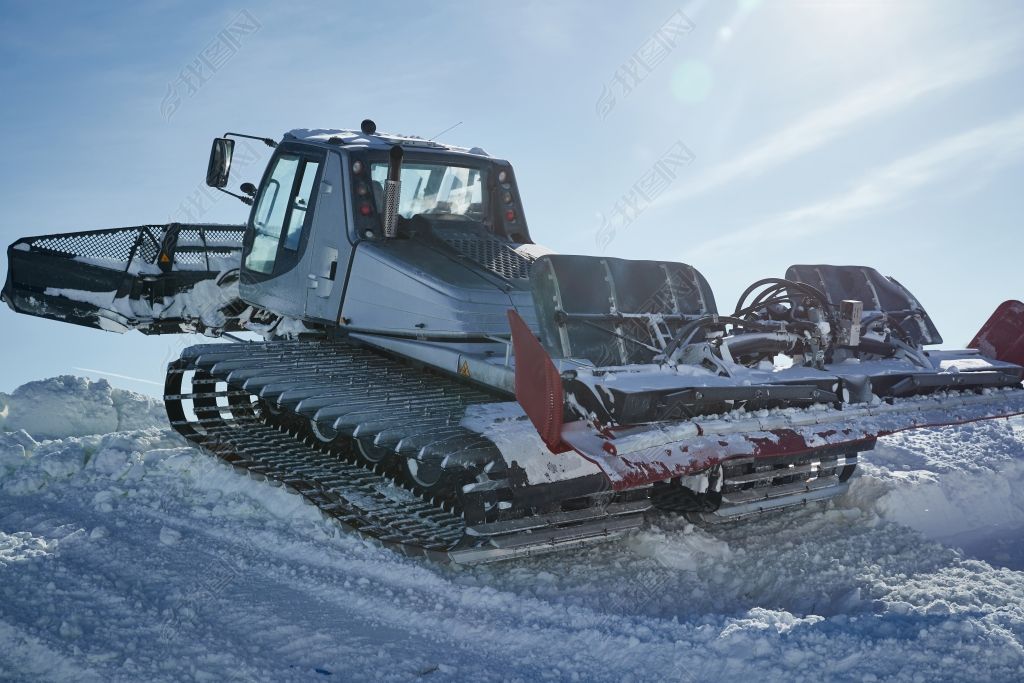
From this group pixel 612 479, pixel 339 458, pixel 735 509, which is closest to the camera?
pixel 612 479

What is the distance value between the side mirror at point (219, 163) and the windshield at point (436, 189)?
136 cm

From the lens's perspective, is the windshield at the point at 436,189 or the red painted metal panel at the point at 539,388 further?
the windshield at the point at 436,189

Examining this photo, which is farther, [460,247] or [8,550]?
[460,247]

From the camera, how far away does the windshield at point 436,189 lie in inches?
281

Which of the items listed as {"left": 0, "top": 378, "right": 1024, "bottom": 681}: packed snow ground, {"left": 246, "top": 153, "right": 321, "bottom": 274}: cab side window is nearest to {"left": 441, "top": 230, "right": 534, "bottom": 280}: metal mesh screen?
{"left": 246, "top": 153, "right": 321, "bottom": 274}: cab side window

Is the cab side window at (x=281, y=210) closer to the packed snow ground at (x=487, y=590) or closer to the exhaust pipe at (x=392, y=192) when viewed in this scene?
the exhaust pipe at (x=392, y=192)

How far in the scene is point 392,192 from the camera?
662 cm

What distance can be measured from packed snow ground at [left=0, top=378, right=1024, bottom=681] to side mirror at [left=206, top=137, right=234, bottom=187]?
2224mm

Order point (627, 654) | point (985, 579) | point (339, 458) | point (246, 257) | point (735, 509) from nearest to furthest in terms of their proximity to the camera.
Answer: point (627, 654), point (985, 579), point (735, 509), point (339, 458), point (246, 257)

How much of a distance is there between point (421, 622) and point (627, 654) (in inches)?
42.3

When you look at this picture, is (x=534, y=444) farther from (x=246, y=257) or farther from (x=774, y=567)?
(x=246, y=257)

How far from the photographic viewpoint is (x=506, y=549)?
4.78m

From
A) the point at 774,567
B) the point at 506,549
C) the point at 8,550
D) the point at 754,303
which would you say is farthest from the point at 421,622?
the point at 754,303

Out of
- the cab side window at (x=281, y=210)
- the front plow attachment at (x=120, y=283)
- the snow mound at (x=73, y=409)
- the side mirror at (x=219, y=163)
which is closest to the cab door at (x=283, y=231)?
the cab side window at (x=281, y=210)
